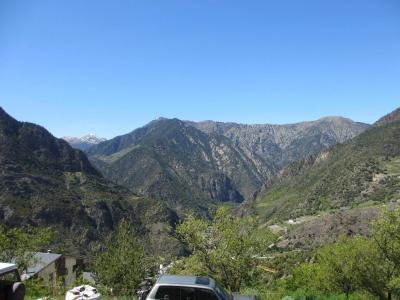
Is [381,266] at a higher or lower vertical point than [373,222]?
lower

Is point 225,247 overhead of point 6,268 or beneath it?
beneath

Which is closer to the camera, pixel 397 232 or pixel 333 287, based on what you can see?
pixel 397 232

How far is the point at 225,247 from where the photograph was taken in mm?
27391

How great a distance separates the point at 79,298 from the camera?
1691 cm

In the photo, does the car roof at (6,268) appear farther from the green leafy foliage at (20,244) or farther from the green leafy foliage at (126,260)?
the green leafy foliage at (126,260)

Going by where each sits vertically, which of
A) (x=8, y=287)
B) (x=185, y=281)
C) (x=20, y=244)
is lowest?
(x=185, y=281)

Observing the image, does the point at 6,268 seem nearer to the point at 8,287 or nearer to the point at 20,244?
the point at 8,287

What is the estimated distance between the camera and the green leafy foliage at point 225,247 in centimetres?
2738

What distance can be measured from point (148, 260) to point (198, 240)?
17.7 meters

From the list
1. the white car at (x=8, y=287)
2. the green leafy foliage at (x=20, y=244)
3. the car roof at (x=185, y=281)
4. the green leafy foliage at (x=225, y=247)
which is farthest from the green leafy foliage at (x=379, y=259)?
the white car at (x=8, y=287)

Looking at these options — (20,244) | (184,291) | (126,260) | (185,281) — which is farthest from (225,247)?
(126,260)

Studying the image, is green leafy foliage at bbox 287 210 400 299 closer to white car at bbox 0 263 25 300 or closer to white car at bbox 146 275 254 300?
white car at bbox 146 275 254 300

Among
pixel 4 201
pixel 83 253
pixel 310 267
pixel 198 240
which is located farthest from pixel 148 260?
pixel 4 201

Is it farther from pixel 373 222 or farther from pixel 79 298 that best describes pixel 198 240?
pixel 373 222
